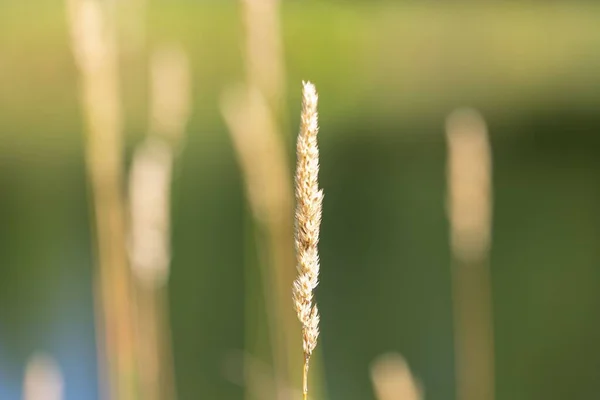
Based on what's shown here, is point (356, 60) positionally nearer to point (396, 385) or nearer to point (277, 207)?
point (277, 207)

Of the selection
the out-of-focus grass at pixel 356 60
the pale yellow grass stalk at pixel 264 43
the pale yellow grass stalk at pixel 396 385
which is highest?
the pale yellow grass stalk at pixel 264 43

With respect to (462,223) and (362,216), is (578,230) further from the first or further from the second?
(462,223)

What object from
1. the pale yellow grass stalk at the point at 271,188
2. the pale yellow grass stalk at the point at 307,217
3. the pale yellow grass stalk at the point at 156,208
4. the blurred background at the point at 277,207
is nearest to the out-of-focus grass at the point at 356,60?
the blurred background at the point at 277,207

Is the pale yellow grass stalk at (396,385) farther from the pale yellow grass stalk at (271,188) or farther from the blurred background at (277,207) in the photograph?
the pale yellow grass stalk at (271,188)

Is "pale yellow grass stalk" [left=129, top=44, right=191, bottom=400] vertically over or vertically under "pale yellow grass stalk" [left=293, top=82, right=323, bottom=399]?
under

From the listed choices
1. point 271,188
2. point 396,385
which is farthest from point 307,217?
point 271,188

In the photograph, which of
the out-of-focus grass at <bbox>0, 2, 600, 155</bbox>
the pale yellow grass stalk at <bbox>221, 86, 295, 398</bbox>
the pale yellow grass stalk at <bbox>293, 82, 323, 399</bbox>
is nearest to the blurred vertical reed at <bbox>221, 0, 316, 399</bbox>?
the pale yellow grass stalk at <bbox>221, 86, 295, 398</bbox>

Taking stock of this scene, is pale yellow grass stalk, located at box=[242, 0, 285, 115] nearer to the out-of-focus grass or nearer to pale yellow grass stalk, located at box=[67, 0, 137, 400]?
pale yellow grass stalk, located at box=[67, 0, 137, 400]
